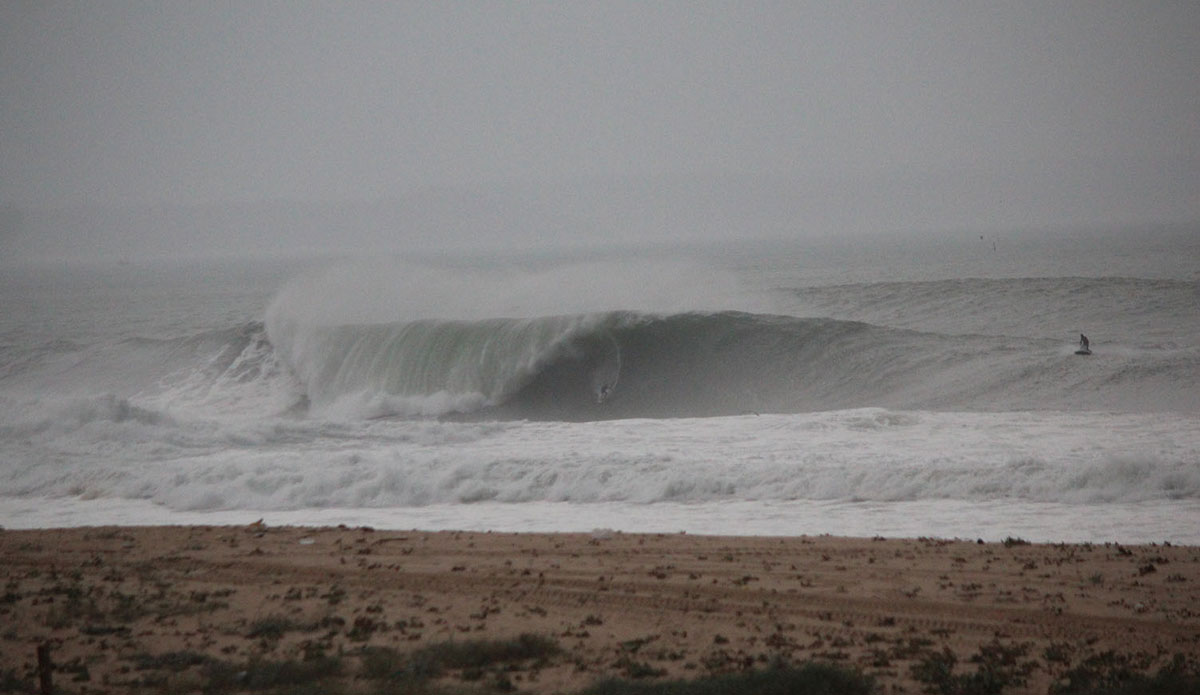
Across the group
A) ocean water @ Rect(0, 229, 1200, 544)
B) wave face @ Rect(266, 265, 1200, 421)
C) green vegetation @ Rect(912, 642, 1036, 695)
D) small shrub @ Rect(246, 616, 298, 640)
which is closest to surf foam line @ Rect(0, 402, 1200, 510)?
ocean water @ Rect(0, 229, 1200, 544)

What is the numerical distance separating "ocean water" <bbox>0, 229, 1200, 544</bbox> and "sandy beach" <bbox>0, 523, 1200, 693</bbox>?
1.81 m

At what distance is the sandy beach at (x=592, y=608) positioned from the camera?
6.29m

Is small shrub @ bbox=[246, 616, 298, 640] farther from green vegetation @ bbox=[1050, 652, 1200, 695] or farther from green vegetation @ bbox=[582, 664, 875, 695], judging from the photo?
green vegetation @ bbox=[1050, 652, 1200, 695]

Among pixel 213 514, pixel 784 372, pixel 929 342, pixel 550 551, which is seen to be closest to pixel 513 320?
pixel 784 372

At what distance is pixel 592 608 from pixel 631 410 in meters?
14.1

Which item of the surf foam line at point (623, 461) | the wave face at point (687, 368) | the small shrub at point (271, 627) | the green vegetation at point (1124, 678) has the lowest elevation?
the green vegetation at point (1124, 678)

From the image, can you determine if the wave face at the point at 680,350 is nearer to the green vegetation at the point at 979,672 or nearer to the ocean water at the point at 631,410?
the ocean water at the point at 631,410

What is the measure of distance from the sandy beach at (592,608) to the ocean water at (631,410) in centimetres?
181

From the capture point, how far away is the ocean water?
12.1m

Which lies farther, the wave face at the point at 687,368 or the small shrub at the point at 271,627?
the wave face at the point at 687,368

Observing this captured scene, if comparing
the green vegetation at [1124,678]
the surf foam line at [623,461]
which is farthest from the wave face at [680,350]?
the green vegetation at [1124,678]

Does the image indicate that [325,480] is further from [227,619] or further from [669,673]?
[669,673]

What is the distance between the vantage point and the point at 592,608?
7.56 meters

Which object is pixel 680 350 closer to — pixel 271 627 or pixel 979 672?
pixel 271 627
